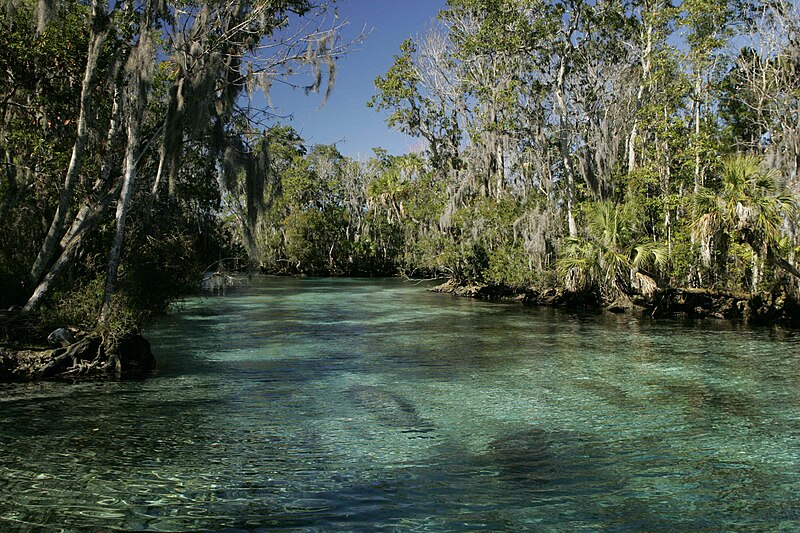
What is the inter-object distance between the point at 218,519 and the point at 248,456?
1.76 meters

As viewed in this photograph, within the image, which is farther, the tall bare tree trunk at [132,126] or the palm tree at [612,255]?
the palm tree at [612,255]

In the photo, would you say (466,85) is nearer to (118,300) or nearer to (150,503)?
(118,300)

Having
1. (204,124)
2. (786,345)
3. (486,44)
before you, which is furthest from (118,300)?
(486,44)

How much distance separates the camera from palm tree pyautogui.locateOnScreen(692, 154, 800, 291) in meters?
15.9

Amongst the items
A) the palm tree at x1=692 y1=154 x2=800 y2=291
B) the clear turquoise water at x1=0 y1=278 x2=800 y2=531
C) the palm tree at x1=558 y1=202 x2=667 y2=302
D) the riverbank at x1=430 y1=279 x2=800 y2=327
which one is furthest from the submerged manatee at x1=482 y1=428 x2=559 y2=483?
the palm tree at x1=558 y1=202 x2=667 y2=302

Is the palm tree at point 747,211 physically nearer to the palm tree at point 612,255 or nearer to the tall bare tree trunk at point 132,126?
the palm tree at point 612,255

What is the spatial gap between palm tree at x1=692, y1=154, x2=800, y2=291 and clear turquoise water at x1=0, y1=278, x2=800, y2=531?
273 centimetres

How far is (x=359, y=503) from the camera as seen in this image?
555cm

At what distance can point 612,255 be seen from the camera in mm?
21266

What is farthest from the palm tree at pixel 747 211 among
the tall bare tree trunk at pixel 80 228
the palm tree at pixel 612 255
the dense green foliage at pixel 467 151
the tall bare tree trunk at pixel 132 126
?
the tall bare tree trunk at pixel 80 228

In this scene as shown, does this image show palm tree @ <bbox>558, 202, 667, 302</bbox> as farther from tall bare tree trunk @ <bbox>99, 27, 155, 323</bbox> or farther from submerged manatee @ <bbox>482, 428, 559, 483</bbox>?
tall bare tree trunk @ <bbox>99, 27, 155, 323</bbox>

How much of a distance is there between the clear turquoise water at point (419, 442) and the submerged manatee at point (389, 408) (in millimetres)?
53

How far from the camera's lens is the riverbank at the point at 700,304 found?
18594 mm

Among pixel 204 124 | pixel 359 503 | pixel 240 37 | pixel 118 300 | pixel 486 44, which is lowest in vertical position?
pixel 359 503
